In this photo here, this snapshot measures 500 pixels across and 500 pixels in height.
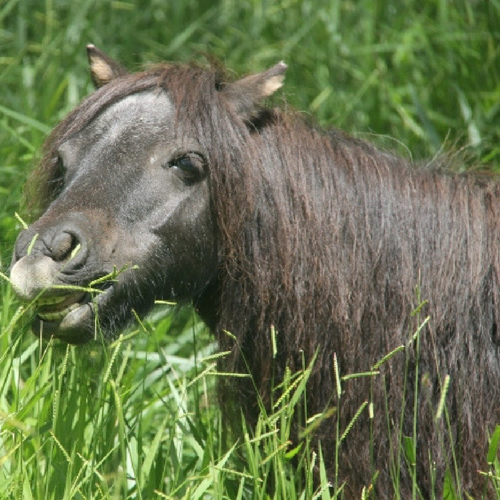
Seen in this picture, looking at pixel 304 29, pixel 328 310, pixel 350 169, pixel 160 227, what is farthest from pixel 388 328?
pixel 304 29

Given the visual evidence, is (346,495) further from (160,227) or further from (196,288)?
(160,227)

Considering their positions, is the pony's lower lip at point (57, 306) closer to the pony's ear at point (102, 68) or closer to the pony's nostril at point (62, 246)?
the pony's nostril at point (62, 246)

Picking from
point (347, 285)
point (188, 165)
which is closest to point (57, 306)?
point (188, 165)

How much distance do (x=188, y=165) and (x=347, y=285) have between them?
24.6 inches

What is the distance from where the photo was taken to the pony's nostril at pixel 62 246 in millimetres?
3045

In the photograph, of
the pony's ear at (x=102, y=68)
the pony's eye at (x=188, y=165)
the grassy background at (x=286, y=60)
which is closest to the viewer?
the pony's eye at (x=188, y=165)

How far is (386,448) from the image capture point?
3408 millimetres

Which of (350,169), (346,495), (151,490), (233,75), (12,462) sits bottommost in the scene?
(346,495)

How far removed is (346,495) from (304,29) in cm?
356

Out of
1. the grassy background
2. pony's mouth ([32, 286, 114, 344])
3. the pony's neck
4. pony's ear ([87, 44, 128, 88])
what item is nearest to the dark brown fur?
the pony's neck

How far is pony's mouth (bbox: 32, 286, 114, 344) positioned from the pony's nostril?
12 centimetres

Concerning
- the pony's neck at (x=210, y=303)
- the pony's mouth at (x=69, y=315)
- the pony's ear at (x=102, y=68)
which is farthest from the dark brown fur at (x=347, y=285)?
the pony's mouth at (x=69, y=315)

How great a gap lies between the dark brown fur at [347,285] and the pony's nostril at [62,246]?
0.51 m

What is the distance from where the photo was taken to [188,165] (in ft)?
11.0
